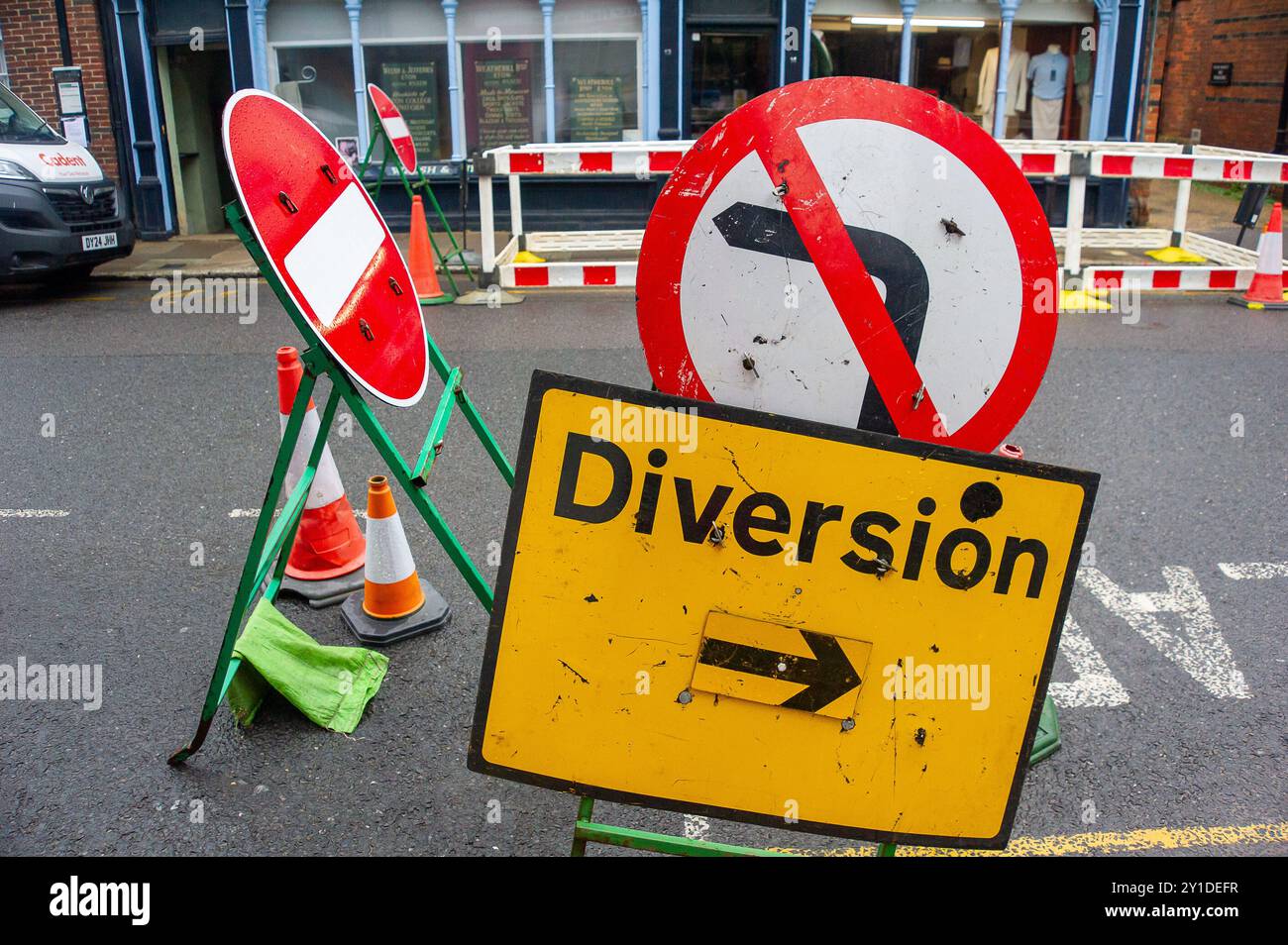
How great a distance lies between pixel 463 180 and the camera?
11.9m

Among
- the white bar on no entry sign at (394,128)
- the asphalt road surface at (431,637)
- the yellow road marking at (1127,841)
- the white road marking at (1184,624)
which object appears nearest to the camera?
the yellow road marking at (1127,841)

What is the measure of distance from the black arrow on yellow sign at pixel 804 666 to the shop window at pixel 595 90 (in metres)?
12.9

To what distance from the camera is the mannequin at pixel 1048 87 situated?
46.9ft

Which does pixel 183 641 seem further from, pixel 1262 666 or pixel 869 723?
pixel 1262 666

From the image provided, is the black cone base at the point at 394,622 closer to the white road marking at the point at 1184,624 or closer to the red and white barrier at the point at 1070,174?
the white road marking at the point at 1184,624

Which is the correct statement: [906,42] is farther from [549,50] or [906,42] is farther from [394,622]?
[394,622]

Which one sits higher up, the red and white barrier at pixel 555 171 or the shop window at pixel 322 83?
the shop window at pixel 322 83

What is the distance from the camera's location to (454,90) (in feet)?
45.4

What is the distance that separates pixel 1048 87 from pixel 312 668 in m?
13.6

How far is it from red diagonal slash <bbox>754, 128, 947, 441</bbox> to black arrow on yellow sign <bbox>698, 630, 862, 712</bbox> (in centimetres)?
51

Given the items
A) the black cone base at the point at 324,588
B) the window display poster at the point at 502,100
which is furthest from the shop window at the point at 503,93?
the black cone base at the point at 324,588

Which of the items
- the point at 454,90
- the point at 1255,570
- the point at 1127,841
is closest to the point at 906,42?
the point at 454,90

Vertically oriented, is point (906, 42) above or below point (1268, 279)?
above
